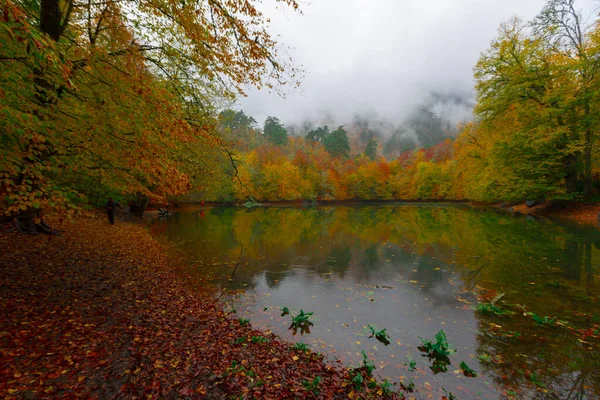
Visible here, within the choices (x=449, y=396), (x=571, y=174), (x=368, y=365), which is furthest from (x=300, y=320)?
(x=571, y=174)

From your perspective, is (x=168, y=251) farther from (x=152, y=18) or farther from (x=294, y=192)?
(x=294, y=192)

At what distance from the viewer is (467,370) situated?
4.68 meters

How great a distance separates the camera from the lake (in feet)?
15.4

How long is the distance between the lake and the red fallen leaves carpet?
99 cm

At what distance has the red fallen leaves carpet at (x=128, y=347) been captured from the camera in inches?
150

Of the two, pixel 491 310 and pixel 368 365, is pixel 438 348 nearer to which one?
pixel 368 365

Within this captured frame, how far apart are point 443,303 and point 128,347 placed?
305 inches

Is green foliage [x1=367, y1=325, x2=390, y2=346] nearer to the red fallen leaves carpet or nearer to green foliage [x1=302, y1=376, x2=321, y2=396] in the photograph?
the red fallen leaves carpet

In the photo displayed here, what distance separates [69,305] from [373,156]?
375 feet

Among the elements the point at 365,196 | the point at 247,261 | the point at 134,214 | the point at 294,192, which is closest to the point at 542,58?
the point at 247,261

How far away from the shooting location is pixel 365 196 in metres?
79.8

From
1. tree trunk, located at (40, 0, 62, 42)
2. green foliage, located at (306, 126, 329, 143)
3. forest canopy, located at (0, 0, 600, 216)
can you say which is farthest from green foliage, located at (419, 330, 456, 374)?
green foliage, located at (306, 126, 329, 143)

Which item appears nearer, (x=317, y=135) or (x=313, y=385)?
(x=313, y=385)

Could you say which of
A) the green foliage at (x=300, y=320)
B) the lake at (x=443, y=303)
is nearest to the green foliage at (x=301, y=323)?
the green foliage at (x=300, y=320)
